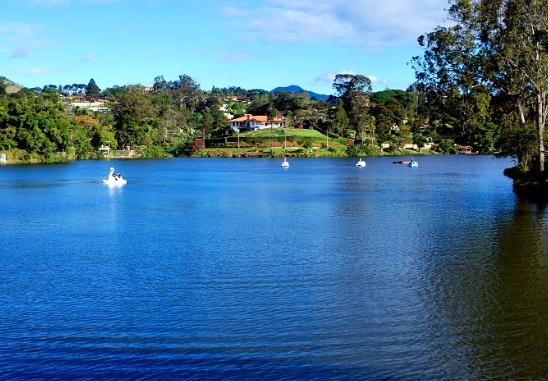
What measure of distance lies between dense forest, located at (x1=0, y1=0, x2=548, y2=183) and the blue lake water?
41.5ft

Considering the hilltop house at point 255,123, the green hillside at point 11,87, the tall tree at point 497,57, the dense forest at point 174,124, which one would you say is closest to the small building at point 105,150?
the dense forest at point 174,124

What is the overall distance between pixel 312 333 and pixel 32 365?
6129mm

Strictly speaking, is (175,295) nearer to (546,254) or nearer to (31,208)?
(546,254)

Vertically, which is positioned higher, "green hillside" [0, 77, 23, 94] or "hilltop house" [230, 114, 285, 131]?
"green hillside" [0, 77, 23, 94]

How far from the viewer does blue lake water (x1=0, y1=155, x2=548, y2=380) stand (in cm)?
1260

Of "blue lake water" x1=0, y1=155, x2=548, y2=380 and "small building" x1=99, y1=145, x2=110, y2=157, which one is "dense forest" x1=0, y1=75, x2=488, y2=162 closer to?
"small building" x1=99, y1=145, x2=110, y2=157

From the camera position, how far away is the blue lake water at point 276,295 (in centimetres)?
1260

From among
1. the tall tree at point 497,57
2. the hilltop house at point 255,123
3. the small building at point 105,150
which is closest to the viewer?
the tall tree at point 497,57

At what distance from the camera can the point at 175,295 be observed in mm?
17688

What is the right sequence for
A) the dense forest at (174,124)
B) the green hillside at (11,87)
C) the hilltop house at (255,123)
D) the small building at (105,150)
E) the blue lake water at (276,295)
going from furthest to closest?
1. the green hillside at (11,87)
2. the hilltop house at (255,123)
3. the small building at (105,150)
4. the dense forest at (174,124)
5. the blue lake water at (276,295)

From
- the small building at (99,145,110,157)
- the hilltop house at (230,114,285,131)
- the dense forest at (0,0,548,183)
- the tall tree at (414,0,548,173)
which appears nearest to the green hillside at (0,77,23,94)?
the dense forest at (0,0,548,183)

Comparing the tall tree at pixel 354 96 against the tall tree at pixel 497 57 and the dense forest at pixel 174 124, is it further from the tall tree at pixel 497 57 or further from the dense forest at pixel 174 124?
the tall tree at pixel 497 57

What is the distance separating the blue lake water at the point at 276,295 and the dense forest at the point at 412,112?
12634mm

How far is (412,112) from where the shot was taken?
165375 mm
